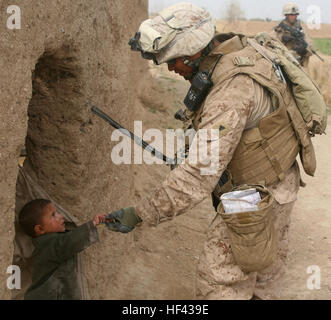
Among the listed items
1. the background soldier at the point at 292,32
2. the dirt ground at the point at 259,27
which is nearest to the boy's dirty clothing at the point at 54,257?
the background soldier at the point at 292,32

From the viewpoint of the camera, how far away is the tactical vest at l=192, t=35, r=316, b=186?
2604 mm

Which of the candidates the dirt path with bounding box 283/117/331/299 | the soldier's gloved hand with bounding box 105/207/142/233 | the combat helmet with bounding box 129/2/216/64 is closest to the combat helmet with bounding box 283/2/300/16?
the dirt path with bounding box 283/117/331/299

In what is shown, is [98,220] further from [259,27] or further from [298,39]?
[259,27]

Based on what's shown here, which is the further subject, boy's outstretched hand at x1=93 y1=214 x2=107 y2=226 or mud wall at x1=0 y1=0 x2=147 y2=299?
boy's outstretched hand at x1=93 y1=214 x2=107 y2=226

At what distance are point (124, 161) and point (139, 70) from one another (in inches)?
76.4

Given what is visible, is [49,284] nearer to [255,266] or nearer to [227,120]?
[255,266]

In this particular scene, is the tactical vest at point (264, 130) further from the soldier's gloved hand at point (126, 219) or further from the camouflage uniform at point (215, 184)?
the soldier's gloved hand at point (126, 219)

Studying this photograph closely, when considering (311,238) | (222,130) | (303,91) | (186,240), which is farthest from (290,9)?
Result: (222,130)

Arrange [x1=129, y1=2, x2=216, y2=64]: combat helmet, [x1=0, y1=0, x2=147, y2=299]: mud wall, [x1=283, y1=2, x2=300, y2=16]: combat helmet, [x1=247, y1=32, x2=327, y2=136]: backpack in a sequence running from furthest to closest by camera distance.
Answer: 1. [x1=283, y1=2, x2=300, y2=16]: combat helmet
2. [x1=247, y1=32, x2=327, y2=136]: backpack
3. [x1=129, y1=2, x2=216, y2=64]: combat helmet
4. [x1=0, y1=0, x2=147, y2=299]: mud wall

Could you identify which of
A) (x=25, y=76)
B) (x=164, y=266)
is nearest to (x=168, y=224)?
(x=164, y=266)

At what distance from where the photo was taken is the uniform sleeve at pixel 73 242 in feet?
8.50

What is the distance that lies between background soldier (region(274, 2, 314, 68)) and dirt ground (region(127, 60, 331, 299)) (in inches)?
159

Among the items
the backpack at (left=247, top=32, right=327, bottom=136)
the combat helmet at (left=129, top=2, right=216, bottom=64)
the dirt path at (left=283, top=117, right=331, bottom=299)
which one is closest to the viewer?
the combat helmet at (left=129, top=2, right=216, bottom=64)

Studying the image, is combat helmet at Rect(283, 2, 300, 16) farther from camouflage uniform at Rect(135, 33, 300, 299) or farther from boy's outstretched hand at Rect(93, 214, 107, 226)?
boy's outstretched hand at Rect(93, 214, 107, 226)
